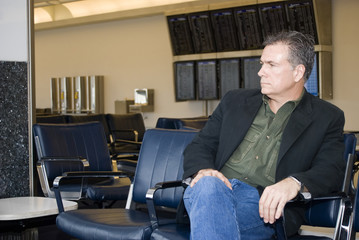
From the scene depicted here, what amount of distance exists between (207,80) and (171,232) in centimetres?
622

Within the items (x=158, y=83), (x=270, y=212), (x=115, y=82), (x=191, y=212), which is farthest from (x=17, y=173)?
(x=115, y=82)

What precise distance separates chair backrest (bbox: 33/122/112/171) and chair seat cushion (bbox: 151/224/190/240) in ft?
5.67

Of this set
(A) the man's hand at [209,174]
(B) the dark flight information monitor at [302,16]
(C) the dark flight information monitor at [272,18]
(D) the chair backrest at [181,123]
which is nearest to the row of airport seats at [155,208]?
(A) the man's hand at [209,174]

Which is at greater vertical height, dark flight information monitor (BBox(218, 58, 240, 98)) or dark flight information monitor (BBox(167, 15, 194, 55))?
dark flight information monitor (BBox(167, 15, 194, 55))

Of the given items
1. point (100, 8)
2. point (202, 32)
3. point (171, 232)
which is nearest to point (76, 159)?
point (171, 232)

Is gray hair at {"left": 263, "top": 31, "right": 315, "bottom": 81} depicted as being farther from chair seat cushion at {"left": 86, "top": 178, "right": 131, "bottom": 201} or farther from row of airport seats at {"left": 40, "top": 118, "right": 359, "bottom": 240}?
chair seat cushion at {"left": 86, "top": 178, "right": 131, "bottom": 201}

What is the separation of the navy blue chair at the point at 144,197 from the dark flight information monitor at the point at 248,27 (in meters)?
5.18

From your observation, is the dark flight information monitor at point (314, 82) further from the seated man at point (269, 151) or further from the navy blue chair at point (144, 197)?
the seated man at point (269, 151)

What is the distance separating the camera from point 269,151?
244cm

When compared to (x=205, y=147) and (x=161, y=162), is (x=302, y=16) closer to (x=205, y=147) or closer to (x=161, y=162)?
(x=161, y=162)

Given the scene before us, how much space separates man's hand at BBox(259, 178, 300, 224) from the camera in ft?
6.84

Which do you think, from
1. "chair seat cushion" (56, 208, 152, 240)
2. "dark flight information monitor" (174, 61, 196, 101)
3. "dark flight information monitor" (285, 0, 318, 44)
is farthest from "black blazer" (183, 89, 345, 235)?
"dark flight information monitor" (174, 61, 196, 101)

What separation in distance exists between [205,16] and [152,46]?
1.49 metres

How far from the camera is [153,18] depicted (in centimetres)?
945
